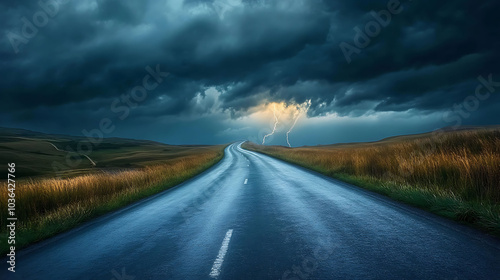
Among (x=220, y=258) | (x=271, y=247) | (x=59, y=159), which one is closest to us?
(x=220, y=258)

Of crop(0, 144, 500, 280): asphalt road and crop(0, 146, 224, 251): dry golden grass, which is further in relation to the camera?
crop(0, 146, 224, 251): dry golden grass

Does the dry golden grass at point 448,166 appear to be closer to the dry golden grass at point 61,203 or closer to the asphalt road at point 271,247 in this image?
the asphalt road at point 271,247

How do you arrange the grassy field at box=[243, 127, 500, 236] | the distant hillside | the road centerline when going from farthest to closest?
the distant hillside → the grassy field at box=[243, 127, 500, 236] → the road centerline

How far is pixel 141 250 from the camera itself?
16.7ft

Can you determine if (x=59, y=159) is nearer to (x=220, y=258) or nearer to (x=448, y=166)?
(x=220, y=258)

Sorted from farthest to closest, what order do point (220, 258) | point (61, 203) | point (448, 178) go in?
point (61, 203) → point (448, 178) → point (220, 258)

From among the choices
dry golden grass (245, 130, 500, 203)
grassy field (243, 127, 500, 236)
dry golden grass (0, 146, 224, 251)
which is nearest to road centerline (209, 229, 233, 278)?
dry golden grass (0, 146, 224, 251)

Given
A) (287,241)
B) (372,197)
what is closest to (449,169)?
(372,197)

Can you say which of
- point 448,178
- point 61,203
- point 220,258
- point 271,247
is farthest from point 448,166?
point 61,203

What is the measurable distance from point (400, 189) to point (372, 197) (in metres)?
1.12

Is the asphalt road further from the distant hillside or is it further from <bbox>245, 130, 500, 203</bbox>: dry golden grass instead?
the distant hillside

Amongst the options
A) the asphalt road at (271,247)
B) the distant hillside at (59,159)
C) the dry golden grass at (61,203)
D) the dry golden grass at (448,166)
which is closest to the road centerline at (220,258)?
the asphalt road at (271,247)

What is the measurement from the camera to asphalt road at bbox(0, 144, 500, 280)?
392 cm

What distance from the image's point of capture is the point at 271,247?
16.1ft
